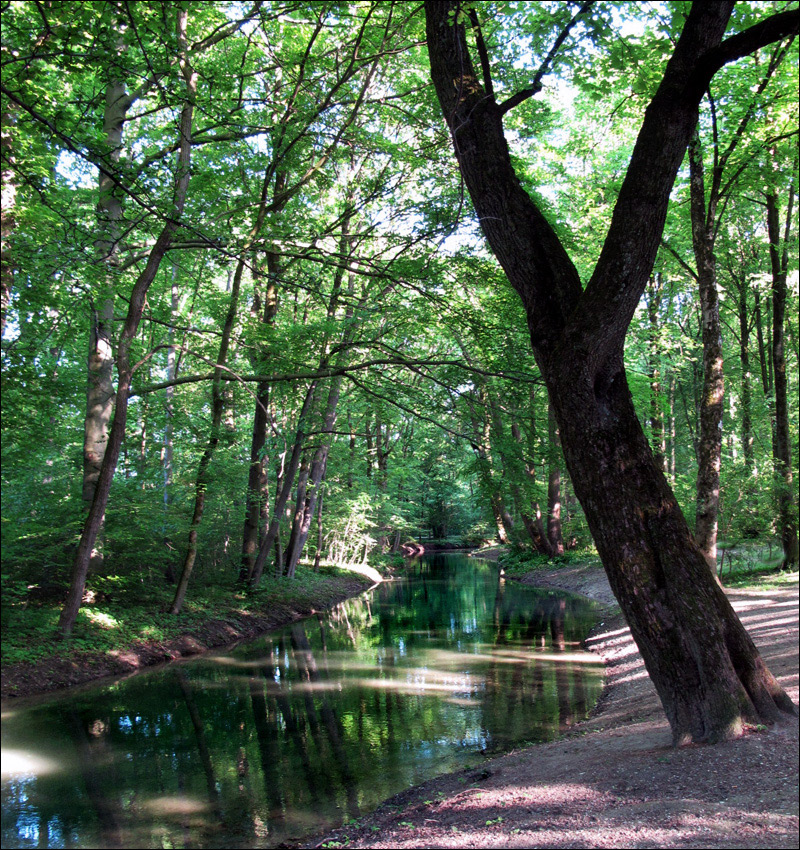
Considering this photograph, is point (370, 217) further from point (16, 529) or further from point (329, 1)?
point (16, 529)

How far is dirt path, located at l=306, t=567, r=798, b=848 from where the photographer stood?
338 centimetres

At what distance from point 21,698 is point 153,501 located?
5.92 m

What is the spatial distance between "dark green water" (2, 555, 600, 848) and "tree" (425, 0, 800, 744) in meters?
2.99

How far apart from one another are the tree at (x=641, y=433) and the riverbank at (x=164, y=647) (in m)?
8.33

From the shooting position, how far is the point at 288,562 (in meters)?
20.8

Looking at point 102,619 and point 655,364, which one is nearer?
point 102,619

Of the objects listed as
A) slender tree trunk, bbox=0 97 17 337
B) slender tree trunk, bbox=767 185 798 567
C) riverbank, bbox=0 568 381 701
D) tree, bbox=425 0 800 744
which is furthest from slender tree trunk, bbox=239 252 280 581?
tree, bbox=425 0 800 744

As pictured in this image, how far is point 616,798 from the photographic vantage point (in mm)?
4039

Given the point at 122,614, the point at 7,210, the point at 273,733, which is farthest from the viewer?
the point at 122,614

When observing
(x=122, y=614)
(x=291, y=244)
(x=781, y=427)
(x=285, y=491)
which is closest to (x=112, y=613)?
(x=122, y=614)

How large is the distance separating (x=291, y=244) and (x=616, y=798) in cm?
780

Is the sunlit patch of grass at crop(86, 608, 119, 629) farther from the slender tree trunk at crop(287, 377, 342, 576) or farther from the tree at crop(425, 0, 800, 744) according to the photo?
the tree at crop(425, 0, 800, 744)

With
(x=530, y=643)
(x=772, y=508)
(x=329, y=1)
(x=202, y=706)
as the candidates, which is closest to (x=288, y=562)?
(x=530, y=643)

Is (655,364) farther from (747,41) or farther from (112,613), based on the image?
(112,613)
